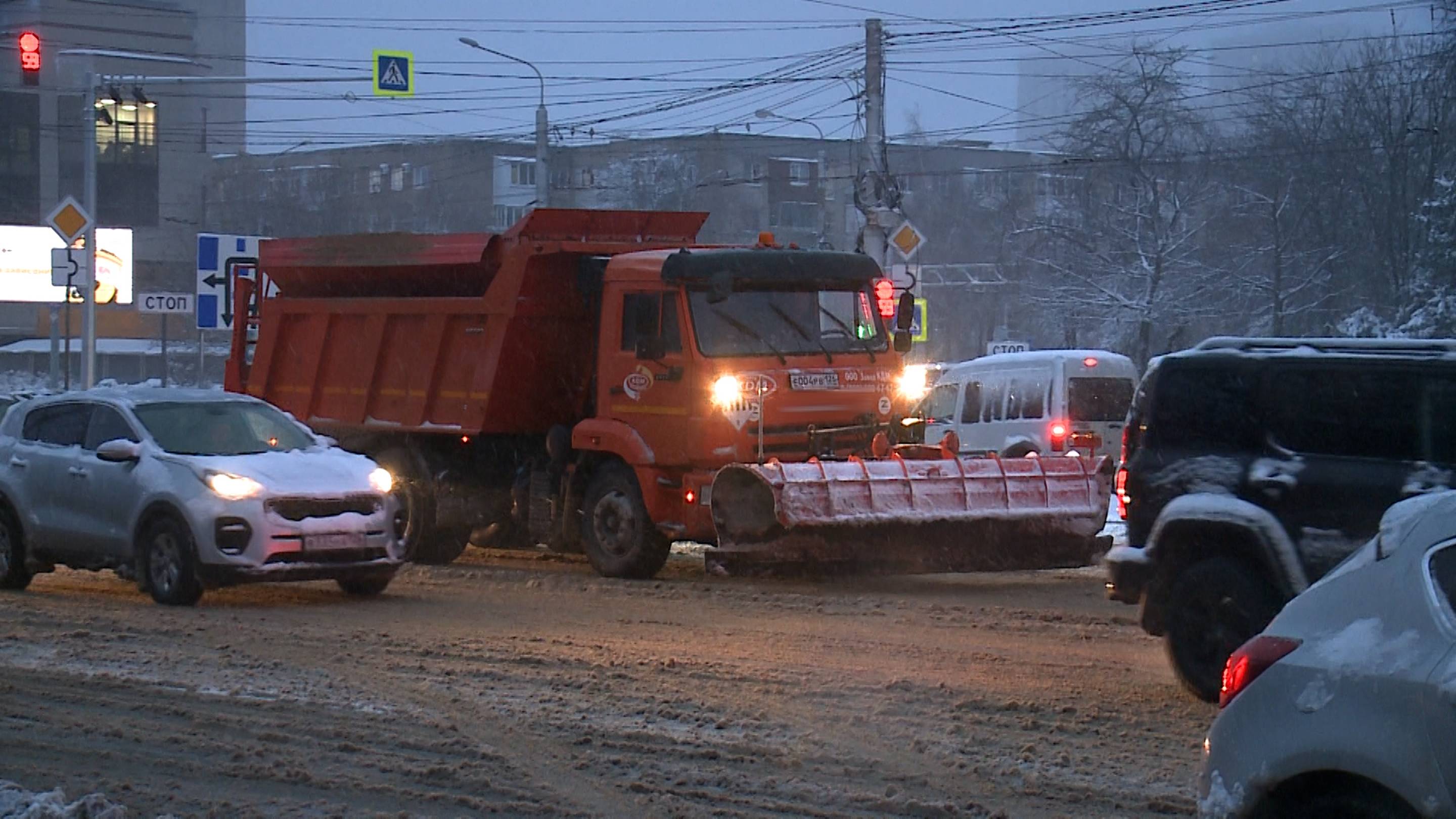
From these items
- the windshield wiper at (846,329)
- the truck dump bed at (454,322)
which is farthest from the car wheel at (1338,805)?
the truck dump bed at (454,322)

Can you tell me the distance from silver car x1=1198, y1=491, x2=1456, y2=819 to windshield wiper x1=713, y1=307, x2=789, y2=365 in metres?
9.50

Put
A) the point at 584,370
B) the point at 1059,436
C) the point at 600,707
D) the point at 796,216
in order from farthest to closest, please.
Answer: the point at 796,216 → the point at 1059,436 → the point at 584,370 → the point at 600,707

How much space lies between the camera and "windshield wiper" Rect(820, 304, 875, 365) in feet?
49.3

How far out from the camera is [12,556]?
1390 cm

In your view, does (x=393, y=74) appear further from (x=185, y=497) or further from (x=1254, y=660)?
(x=1254, y=660)

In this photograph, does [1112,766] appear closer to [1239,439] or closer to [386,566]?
[1239,439]

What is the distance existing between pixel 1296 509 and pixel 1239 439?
1.75ft

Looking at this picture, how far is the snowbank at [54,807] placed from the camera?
634 cm

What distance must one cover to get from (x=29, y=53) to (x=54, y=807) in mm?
18654

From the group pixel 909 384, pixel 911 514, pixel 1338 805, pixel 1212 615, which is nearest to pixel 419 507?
pixel 909 384

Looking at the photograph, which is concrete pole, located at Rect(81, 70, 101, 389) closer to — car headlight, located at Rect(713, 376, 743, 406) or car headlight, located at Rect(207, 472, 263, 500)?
car headlight, located at Rect(207, 472, 263, 500)

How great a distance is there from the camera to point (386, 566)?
13117 mm

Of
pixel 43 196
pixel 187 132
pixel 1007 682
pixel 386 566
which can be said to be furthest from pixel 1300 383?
pixel 43 196

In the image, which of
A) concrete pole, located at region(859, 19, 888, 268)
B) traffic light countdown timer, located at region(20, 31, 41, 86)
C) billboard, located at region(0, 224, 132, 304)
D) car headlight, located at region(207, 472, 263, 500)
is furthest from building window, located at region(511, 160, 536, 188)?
car headlight, located at region(207, 472, 263, 500)
